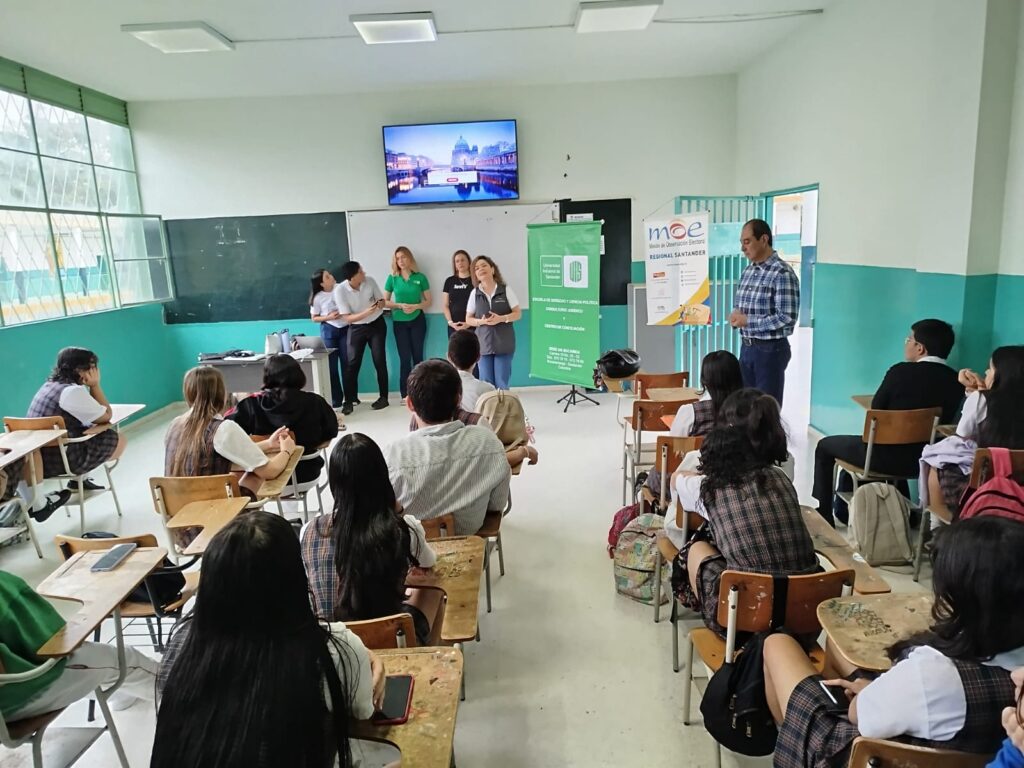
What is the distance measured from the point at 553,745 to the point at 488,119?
244 inches

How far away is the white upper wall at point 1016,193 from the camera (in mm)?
3281

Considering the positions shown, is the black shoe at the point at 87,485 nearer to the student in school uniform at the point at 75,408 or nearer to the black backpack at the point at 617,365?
the student in school uniform at the point at 75,408

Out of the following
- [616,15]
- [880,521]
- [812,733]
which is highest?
[616,15]

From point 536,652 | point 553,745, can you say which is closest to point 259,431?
point 536,652

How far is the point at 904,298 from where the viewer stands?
4145 millimetres

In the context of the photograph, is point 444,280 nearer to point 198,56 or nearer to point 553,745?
point 198,56

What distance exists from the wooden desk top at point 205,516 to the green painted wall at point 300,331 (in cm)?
477

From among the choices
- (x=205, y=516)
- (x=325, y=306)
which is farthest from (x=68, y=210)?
(x=205, y=516)

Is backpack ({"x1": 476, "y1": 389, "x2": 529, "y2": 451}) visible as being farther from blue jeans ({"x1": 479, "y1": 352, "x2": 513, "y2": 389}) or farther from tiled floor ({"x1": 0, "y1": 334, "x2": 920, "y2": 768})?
blue jeans ({"x1": 479, "y1": 352, "x2": 513, "y2": 389})

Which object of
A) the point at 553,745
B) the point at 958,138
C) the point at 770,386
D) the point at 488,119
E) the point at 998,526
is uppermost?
the point at 488,119

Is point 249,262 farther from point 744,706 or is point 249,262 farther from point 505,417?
point 744,706

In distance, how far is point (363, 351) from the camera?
24.0 ft

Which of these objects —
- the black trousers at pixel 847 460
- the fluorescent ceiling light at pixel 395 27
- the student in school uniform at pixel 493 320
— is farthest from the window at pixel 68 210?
the black trousers at pixel 847 460

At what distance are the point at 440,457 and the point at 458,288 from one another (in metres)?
4.55
